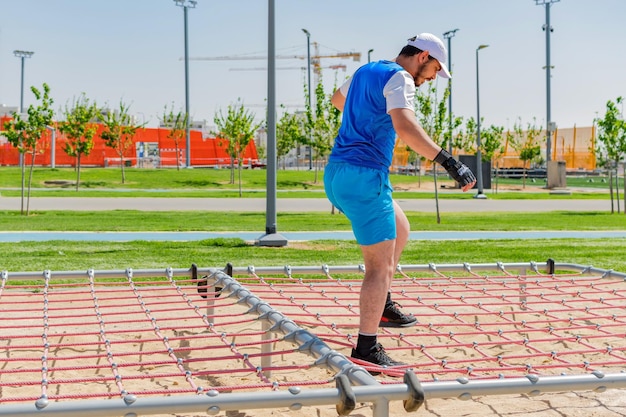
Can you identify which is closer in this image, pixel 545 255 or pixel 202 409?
pixel 202 409

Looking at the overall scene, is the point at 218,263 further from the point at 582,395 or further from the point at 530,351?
the point at 582,395

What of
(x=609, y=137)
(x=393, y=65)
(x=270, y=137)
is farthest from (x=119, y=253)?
(x=609, y=137)

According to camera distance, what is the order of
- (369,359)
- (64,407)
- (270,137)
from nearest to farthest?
(64,407) → (369,359) → (270,137)

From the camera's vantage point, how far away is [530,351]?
226 inches

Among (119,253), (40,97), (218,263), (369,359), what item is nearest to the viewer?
(369,359)

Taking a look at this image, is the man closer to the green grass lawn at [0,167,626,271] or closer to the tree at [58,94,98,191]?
the green grass lawn at [0,167,626,271]

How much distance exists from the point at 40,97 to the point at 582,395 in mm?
19035

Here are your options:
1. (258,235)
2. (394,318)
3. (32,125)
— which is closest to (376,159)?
(394,318)

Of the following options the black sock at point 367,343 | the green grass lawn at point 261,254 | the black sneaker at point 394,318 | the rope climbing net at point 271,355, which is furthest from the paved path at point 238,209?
the black sock at point 367,343

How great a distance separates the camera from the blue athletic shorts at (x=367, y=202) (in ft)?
13.7

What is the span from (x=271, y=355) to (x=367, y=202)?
127 centimetres

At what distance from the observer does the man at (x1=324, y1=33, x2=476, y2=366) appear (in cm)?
408

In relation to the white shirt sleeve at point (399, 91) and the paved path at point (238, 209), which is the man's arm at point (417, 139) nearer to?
the white shirt sleeve at point (399, 91)

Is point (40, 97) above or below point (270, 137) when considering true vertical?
above
